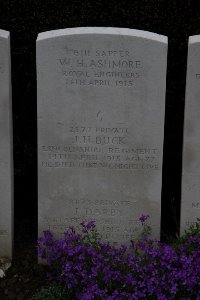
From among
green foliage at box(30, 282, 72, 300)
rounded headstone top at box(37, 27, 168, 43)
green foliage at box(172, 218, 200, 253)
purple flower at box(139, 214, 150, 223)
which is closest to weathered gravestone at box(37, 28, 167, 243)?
rounded headstone top at box(37, 27, 168, 43)

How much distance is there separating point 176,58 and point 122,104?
1175 millimetres

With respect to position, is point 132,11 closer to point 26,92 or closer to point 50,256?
point 26,92

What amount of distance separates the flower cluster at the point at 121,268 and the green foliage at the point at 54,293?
0.24 ft

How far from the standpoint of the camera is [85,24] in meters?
5.13

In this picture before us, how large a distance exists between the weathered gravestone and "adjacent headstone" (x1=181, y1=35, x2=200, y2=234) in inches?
8.8

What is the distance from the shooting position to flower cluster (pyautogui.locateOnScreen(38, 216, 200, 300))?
3994 millimetres

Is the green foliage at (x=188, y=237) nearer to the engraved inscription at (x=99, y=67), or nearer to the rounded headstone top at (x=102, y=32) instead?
the engraved inscription at (x=99, y=67)

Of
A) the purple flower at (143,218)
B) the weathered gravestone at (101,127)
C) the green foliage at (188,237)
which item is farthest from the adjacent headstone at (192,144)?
the purple flower at (143,218)

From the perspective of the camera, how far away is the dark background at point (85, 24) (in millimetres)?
5070

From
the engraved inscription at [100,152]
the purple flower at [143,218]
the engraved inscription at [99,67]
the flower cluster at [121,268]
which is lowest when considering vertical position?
the flower cluster at [121,268]

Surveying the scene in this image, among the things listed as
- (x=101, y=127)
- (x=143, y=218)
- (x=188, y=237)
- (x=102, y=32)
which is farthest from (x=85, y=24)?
(x=188, y=237)

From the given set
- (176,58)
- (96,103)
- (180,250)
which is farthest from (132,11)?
(180,250)

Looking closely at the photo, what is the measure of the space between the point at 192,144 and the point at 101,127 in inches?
31.3

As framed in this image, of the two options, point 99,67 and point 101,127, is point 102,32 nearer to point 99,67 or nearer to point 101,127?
point 99,67
